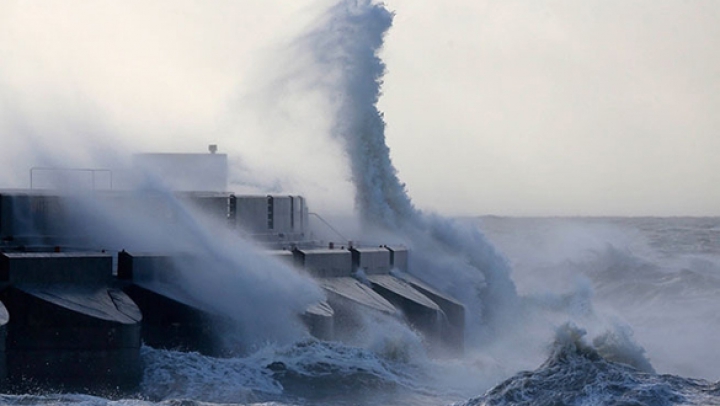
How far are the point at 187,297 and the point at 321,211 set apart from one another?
9505mm

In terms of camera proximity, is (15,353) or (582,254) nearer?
(15,353)

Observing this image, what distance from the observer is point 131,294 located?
17844 mm

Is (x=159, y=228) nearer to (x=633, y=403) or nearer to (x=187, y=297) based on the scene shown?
(x=187, y=297)

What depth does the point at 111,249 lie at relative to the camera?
1920 cm

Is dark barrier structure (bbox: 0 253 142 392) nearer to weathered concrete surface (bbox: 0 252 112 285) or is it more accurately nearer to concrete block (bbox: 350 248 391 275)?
weathered concrete surface (bbox: 0 252 112 285)

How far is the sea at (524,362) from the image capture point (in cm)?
1315

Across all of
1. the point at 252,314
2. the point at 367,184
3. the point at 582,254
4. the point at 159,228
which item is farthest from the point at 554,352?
the point at 582,254

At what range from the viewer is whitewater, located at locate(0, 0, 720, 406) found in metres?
13.8

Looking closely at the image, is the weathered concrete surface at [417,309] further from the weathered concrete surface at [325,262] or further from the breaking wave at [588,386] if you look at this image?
the breaking wave at [588,386]

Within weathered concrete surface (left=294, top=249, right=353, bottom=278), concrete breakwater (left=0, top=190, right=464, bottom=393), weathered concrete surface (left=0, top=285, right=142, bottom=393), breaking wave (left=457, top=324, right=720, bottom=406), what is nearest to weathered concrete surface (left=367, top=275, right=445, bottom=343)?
concrete breakwater (left=0, top=190, right=464, bottom=393)

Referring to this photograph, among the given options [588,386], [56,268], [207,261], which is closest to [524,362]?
[207,261]

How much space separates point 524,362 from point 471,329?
240cm

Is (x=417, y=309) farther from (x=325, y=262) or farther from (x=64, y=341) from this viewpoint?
(x=64, y=341)

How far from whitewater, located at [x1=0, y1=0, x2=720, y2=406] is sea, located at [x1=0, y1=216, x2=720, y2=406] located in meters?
0.03
